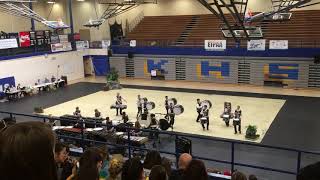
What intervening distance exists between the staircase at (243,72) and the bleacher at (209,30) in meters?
1.56

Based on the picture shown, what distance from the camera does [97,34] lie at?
3994cm

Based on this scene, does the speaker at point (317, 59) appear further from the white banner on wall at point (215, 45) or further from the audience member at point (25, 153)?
the audience member at point (25, 153)

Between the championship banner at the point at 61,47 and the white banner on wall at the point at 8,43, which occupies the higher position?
the white banner on wall at the point at 8,43

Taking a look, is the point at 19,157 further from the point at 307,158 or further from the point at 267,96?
the point at 267,96

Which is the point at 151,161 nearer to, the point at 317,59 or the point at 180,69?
the point at 317,59

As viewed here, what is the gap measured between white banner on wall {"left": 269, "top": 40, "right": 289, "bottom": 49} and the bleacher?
4.99 feet

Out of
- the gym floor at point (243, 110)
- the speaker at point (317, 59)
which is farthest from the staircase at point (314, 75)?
the gym floor at point (243, 110)

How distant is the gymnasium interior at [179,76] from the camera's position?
619 inches

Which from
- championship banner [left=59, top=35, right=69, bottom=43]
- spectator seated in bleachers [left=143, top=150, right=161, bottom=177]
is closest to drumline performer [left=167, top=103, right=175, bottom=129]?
spectator seated in bleachers [left=143, top=150, right=161, bottom=177]

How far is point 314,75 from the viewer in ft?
86.4

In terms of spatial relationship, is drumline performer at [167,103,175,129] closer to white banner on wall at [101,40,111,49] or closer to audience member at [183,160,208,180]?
audience member at [183,160,208,180]

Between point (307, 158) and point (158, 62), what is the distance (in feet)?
66.2

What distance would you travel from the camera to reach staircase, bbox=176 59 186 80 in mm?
31219

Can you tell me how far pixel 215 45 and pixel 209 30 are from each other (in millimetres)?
5002
